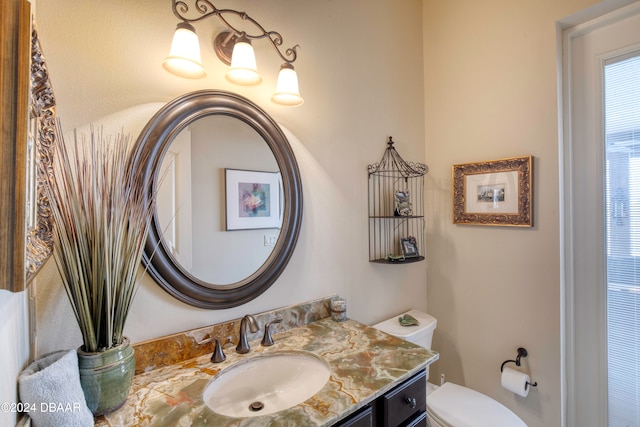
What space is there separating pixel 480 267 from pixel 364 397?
132 cm

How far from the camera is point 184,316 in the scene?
1116mm

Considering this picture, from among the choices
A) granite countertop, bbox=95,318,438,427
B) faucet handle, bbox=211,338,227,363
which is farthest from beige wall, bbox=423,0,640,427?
faucet handle, bbox=211,338,227,363

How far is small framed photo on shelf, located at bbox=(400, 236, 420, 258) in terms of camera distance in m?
1.84

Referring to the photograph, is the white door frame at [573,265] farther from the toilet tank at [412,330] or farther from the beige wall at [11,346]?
the beige wall at [11,346]

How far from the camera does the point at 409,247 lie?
1863 millimetres

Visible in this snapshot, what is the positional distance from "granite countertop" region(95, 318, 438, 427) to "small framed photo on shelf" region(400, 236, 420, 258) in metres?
0.63

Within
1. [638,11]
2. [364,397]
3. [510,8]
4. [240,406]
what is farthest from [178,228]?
[638,11]

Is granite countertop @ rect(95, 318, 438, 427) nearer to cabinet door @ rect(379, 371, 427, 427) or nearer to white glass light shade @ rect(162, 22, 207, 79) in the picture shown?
cabinet door @ rect(379, 371, 427, 427)

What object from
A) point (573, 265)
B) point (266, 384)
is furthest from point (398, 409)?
point (573, 265)

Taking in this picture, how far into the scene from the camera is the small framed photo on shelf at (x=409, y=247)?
1836 mm

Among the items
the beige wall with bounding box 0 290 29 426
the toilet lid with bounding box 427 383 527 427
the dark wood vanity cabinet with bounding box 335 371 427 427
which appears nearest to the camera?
the beige wall with bounding box 0 290 29 426

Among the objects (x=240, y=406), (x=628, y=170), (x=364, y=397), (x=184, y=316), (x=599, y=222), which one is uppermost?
(x=628, y=170)

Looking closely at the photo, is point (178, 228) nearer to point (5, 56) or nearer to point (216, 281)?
point (216, 281)

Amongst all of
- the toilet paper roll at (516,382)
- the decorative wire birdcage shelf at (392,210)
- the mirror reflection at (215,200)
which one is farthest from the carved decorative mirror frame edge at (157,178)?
the toilet paper roll at (516,382)
